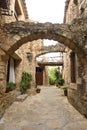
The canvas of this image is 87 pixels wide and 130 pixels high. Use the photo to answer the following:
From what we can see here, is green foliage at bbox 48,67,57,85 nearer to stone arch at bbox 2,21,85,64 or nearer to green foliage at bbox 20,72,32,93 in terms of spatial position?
green foliage at bbox 20,72,32,93

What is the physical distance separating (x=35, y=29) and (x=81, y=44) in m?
1.56

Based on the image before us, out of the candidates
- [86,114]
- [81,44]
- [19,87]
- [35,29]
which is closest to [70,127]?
[86,114]

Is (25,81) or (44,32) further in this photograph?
(25,81)

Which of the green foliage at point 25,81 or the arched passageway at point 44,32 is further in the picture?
the green foliage at point 25,81

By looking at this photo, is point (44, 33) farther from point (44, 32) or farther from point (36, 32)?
point (36, 32)

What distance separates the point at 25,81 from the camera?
1130 centimetres

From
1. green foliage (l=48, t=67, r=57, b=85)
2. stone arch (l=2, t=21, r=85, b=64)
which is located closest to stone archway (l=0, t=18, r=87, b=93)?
stone arch (l=2, t=21, r=85, b=64)

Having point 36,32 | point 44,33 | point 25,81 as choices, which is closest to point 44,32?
point 44,33

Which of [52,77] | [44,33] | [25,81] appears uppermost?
[44,33]

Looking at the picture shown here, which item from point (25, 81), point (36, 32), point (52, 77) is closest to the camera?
point (36, 32)

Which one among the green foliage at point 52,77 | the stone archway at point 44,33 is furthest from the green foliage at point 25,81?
the green foliage at point 52,77

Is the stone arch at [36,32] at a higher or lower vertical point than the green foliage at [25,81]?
higher

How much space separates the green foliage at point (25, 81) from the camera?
35.4ft

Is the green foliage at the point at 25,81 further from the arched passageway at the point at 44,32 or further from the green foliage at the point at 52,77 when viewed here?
the green foliage at the point at 52,77
